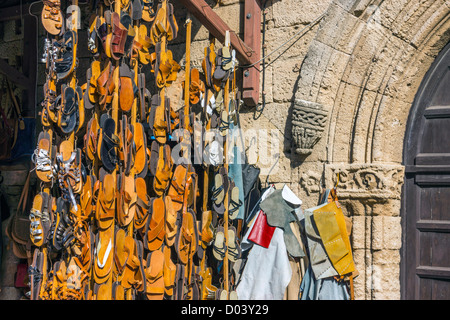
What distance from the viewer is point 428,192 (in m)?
3.70

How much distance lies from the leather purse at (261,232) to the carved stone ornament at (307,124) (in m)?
0.57

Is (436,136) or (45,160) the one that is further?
→ (436,136)

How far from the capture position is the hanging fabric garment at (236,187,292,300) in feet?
11.4

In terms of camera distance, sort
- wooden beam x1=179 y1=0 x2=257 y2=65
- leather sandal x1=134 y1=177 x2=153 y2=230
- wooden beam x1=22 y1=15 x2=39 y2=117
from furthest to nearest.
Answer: wooden beam x1=22 y1=15 x2=39 y2=117 → wooden beam x1=179 y1=0 x2=257 y2=65 → leather sandal x1=134 y1=177 x2=153 y2=230

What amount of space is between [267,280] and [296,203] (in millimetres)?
576

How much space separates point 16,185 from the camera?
468 centimetres

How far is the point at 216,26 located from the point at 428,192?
195cm

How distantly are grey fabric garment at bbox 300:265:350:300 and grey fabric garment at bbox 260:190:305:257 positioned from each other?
0.21 meters

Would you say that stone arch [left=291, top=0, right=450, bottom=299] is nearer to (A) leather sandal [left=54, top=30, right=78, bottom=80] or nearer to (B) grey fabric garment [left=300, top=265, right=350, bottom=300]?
(B) grey fabric garment [left=300, top=265, right=350, bottom=300]

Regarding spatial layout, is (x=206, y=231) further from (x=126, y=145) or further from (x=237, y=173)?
(x=126, y=145)

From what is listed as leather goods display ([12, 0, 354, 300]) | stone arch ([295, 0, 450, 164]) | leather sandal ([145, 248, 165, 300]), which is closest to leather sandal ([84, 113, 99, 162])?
leather goods display ([12, 0, 354, 300])

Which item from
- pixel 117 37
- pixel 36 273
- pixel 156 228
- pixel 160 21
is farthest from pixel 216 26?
pixel 36 273
